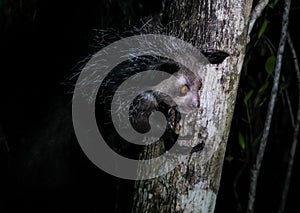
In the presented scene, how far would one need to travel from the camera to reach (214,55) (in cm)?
106

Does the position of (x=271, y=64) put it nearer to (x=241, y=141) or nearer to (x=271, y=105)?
(x=271, y=105)

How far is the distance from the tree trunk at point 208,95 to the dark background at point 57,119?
2.78 feet

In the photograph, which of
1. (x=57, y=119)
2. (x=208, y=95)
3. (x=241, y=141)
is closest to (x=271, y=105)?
(x=241, y=141)

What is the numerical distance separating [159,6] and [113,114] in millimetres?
1344

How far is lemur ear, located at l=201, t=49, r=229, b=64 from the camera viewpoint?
106 cm

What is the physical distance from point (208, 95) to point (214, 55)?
0.11m

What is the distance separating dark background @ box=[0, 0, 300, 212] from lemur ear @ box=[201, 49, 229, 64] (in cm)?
91

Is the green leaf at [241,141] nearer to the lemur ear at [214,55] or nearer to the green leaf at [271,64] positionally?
the green leaf at [271,64]

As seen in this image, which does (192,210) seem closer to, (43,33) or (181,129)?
(181,129)

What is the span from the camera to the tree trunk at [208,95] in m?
1.09

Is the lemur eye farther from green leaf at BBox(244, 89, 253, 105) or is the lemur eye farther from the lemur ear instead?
green leaf at BBox(244, 89, 253, 105)

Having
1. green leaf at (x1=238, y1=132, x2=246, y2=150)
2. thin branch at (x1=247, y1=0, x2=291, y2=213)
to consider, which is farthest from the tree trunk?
green leaf at (x1=238, y1=132, x2=246, y2=150)

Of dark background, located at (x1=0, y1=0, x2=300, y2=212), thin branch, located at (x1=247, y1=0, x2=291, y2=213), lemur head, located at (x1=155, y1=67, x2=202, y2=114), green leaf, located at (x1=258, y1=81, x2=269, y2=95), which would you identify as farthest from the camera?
dark background, located at (x1=0, y1=0, x2=300, y2=212)

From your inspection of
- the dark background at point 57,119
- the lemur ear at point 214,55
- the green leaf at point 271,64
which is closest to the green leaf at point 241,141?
the dark background at point 57,119
